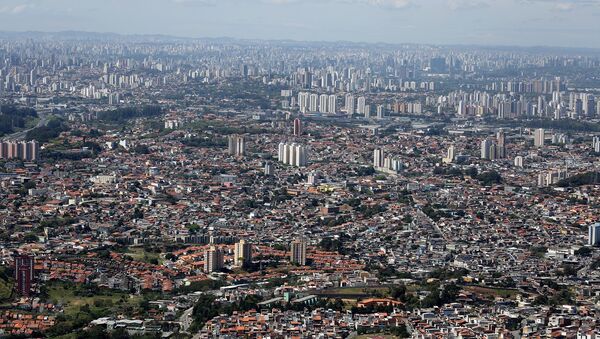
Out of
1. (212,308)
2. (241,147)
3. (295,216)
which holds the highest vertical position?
(212,308)

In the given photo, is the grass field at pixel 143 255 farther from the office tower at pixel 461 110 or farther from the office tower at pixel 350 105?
the office tower at pixel 461 110

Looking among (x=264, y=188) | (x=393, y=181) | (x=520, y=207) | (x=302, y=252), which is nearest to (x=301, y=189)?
(x=264, y=188)

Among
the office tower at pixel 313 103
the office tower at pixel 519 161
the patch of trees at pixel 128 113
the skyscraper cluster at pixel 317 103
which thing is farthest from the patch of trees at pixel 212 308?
the office tower at pixel 313 103

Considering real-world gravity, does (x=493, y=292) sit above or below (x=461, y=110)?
above

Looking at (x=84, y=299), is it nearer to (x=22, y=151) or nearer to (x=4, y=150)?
(x=22, y=151)

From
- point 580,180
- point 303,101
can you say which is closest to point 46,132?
point 580,180

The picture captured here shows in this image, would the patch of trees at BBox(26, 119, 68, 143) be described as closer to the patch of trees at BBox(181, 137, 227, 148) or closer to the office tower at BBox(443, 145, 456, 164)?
the patch of trees at BBox(181, 137, 227, 148)

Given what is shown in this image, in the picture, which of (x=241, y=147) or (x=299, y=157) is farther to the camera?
(x=241, y=147)
